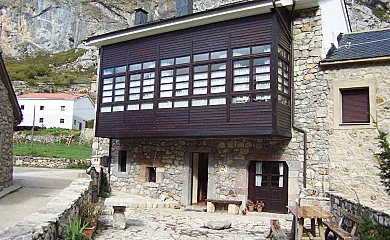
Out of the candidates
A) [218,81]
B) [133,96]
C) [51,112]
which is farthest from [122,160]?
[51,112]

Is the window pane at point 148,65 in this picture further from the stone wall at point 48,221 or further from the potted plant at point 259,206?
the stone wall at point 48,221

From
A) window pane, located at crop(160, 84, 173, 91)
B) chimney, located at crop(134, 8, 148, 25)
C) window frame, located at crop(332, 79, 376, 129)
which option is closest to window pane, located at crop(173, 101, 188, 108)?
window pane, located at crop(160, 84, 173, 91)

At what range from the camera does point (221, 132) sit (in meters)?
10.6

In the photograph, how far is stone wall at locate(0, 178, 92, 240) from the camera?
404 cm

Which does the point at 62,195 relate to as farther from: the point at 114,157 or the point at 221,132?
the point at 114,157

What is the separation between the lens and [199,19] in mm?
11203

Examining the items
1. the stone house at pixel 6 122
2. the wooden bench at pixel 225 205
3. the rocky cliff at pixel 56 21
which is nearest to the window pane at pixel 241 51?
the wooden bench at pixel 225 205

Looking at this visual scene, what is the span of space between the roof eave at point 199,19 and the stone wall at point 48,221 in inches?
255

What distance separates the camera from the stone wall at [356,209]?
17.1ft

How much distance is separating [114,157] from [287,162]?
6.74m

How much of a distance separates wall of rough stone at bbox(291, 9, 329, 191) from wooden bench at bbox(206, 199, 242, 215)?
2074 mm

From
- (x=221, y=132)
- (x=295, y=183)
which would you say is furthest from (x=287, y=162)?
(x=221, y=132)

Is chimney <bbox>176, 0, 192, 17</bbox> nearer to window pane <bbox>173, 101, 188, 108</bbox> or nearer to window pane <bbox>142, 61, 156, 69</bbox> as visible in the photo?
window pane <bbox>142, 61, 156, 69</bbox>

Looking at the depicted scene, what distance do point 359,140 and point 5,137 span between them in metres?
10.7
